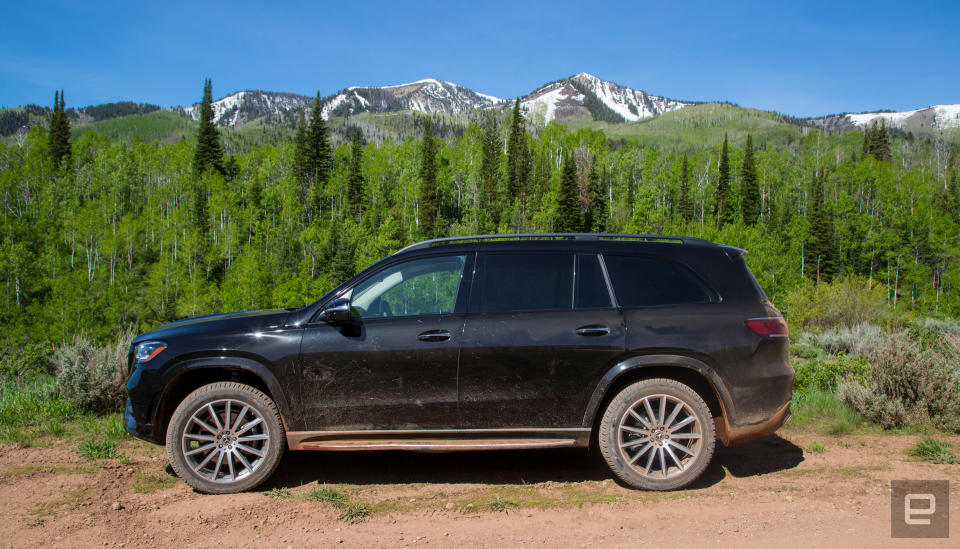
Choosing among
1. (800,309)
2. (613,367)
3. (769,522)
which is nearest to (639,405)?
(613,367)

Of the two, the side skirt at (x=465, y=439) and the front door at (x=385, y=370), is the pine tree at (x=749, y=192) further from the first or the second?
the front door at (x=385, y=370)

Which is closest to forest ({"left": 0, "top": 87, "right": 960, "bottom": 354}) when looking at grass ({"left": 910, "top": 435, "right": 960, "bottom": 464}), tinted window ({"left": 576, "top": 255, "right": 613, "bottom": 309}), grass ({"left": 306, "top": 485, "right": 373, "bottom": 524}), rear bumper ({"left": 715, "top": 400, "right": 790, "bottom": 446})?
grass ({"left": 910, "top": 435, "right": 960, "bottom": 464})

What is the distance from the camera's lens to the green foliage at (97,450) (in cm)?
502

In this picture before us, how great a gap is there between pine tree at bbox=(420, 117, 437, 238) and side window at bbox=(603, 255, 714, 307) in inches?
2842

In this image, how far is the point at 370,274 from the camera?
454 centimetres

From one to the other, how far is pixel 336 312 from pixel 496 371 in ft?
4.11

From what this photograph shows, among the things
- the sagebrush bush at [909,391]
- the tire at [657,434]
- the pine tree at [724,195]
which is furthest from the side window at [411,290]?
the pine tree at [724,195]

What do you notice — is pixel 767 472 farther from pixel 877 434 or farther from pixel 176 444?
pixel 176 444

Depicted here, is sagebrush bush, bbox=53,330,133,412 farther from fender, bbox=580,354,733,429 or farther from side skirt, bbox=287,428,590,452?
fender, bbox=580,354,733,429

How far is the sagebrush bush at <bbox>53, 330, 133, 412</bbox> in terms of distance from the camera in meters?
6.48

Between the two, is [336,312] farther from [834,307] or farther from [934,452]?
[834,307]

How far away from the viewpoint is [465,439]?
4.29 m

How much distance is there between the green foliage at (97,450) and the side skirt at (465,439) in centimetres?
222

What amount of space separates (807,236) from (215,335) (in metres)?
78.4
